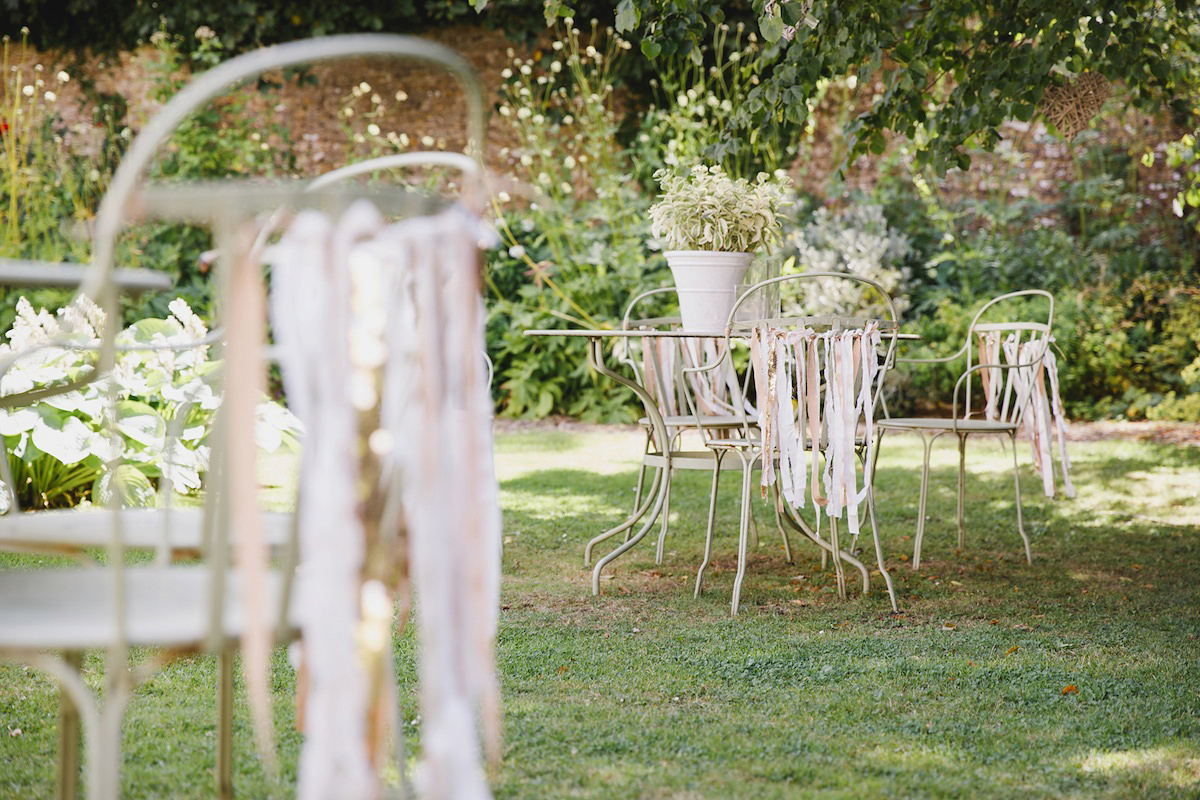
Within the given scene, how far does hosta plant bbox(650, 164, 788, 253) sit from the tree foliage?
0.91 ft

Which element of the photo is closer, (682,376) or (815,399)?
(815,399)

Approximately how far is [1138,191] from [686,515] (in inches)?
220

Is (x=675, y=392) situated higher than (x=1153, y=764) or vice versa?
(x=675, y=392)

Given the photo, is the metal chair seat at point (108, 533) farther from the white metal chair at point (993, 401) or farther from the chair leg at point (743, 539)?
the white metal chair at point (993, 401)

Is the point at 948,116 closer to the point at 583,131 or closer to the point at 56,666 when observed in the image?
the point at 56,666

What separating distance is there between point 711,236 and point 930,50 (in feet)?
3.80

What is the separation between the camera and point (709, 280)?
3887 millimetres

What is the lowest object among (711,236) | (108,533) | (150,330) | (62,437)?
(62,437)

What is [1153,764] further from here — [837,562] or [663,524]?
[663,524]

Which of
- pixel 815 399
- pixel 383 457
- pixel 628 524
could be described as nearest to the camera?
pixel 383 457

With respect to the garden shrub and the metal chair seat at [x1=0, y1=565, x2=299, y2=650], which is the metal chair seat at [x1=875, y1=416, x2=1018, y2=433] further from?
the garden shrub

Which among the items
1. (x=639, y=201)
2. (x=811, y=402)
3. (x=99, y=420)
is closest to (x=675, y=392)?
(x=811, y=402)

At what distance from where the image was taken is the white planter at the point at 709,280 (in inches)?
153

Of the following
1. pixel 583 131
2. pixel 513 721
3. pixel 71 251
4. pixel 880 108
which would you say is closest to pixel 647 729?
pixel 513 721
